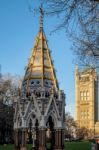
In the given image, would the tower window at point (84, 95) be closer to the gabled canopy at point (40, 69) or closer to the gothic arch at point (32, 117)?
the gabled canopy at point (40, 69)

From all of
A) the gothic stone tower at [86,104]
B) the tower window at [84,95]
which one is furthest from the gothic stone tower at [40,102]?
the tower window at [84,95]

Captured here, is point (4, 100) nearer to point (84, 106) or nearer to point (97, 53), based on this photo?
point (97, 53)

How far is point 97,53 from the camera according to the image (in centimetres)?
1630

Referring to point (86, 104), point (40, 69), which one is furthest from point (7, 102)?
point (86, 104)

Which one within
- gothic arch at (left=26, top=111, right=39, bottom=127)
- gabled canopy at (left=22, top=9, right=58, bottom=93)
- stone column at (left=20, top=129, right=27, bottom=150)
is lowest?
stone column at (left=20, top=129, right=27, bottom=150)

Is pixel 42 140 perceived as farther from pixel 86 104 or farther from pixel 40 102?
pixel 86 104

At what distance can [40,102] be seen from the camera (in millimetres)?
28797

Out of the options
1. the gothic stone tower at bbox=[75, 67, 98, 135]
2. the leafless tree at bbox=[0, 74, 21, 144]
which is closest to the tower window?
the gothic stone tower at bbox=[75, 67, 98, 135]

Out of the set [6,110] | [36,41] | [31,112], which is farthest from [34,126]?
[6,110]

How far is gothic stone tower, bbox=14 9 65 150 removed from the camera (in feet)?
94.3

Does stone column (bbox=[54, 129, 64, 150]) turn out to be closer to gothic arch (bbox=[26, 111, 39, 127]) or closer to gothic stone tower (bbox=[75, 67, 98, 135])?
gothic arch (bbox=[26, 111, 39, 127])

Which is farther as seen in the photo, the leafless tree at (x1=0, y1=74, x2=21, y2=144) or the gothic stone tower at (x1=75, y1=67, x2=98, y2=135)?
the gothic stone tower at (x1=75, y1=67, x2=98, y2=135)

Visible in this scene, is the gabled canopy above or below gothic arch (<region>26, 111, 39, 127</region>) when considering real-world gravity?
above

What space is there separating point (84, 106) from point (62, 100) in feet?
426
